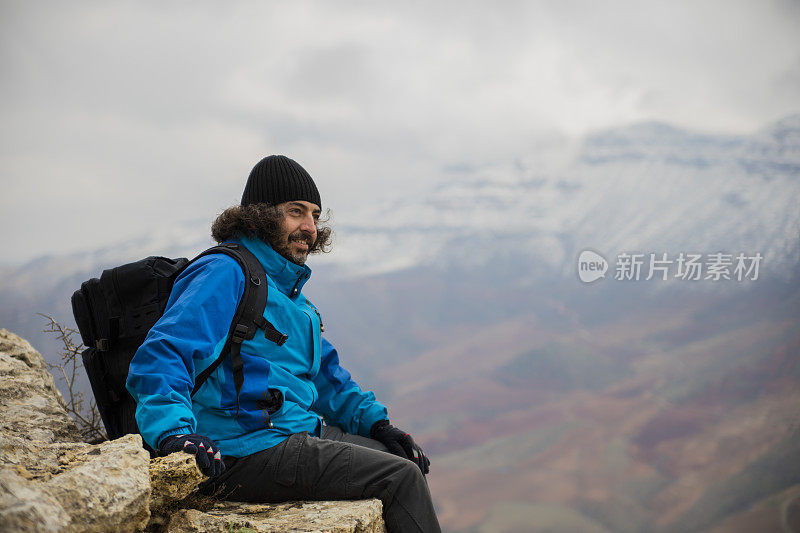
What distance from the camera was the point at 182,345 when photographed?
241 cm

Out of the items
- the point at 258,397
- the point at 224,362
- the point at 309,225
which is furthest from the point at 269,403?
the point at 309,225

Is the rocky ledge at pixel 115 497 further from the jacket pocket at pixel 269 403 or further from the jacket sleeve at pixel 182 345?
the jacket pocket at pixel 269 403

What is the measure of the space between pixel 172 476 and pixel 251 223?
155 cm

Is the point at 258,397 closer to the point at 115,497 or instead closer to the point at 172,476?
the point at 172,476

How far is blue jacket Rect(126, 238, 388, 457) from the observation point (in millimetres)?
2291

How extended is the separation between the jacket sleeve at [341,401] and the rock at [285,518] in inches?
36.3

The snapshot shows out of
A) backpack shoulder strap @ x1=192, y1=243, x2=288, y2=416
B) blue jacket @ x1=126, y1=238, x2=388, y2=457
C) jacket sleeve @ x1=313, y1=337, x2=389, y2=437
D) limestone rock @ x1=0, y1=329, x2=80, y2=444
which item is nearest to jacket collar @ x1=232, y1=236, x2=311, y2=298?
blue jacket @ x1=126, y1=238, x2=388, y2=457

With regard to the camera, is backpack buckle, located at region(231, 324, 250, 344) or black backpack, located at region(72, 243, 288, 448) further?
black backpack, located at region(72, 243, 288, 448)

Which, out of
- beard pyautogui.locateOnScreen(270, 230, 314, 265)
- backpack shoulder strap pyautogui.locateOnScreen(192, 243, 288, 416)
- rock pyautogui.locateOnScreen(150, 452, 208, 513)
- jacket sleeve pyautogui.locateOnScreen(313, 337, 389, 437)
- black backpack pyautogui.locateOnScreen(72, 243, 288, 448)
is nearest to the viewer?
rock pyautogui.locateOnScreen(150, 452, 208, 513)

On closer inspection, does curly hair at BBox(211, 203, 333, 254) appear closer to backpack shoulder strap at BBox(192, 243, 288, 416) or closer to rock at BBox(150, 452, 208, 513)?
backpack shoulder strap at BBox(192, 243, 288, 416)

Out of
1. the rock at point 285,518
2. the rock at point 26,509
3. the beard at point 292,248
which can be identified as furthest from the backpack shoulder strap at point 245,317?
the rock at point 26,509

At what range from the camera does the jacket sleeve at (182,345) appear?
2.25 meters

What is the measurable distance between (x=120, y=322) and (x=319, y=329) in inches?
40.6

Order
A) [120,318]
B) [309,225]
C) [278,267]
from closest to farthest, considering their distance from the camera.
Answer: [120,318] → [278,267] → [309,225]
